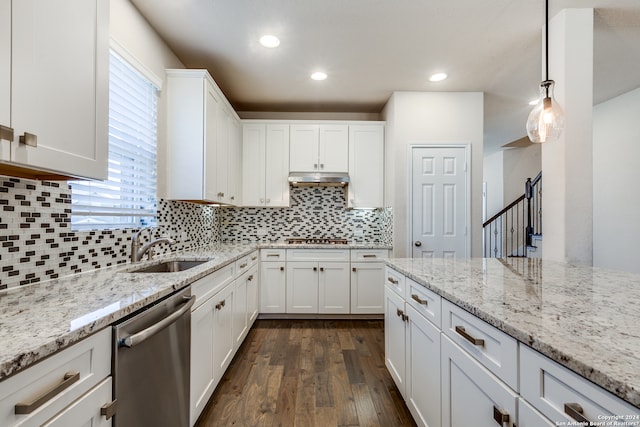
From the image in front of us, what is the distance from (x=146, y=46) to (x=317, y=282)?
2712mm

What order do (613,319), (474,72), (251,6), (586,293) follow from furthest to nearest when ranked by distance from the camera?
(474,72)
(251,6)
(586,293)
(613,319)

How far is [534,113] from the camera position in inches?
69.8

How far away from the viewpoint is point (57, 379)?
28.9 inches

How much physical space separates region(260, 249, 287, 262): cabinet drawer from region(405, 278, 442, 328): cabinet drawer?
1.91 meters

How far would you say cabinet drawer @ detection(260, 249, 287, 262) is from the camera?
3.33 metres

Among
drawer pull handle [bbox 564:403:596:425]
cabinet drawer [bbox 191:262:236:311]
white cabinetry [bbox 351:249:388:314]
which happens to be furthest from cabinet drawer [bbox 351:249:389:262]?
drawer pull handle [bbox 564:403:596:425]

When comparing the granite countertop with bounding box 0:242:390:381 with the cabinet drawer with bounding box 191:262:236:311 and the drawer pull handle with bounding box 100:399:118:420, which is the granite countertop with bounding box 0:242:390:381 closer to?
the cabinet drawer with bounding box 191:262:236:311

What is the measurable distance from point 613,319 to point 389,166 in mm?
2792

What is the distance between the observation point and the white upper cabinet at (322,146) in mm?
3617

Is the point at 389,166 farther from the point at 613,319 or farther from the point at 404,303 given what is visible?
the point at 613,319

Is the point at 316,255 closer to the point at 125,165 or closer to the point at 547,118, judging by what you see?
the point at 125,165

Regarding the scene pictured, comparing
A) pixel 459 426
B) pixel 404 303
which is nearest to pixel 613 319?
pixel 459 426

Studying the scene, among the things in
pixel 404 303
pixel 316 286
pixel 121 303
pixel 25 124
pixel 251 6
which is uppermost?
pixel 251 6

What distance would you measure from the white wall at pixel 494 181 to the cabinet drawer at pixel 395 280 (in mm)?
5906
